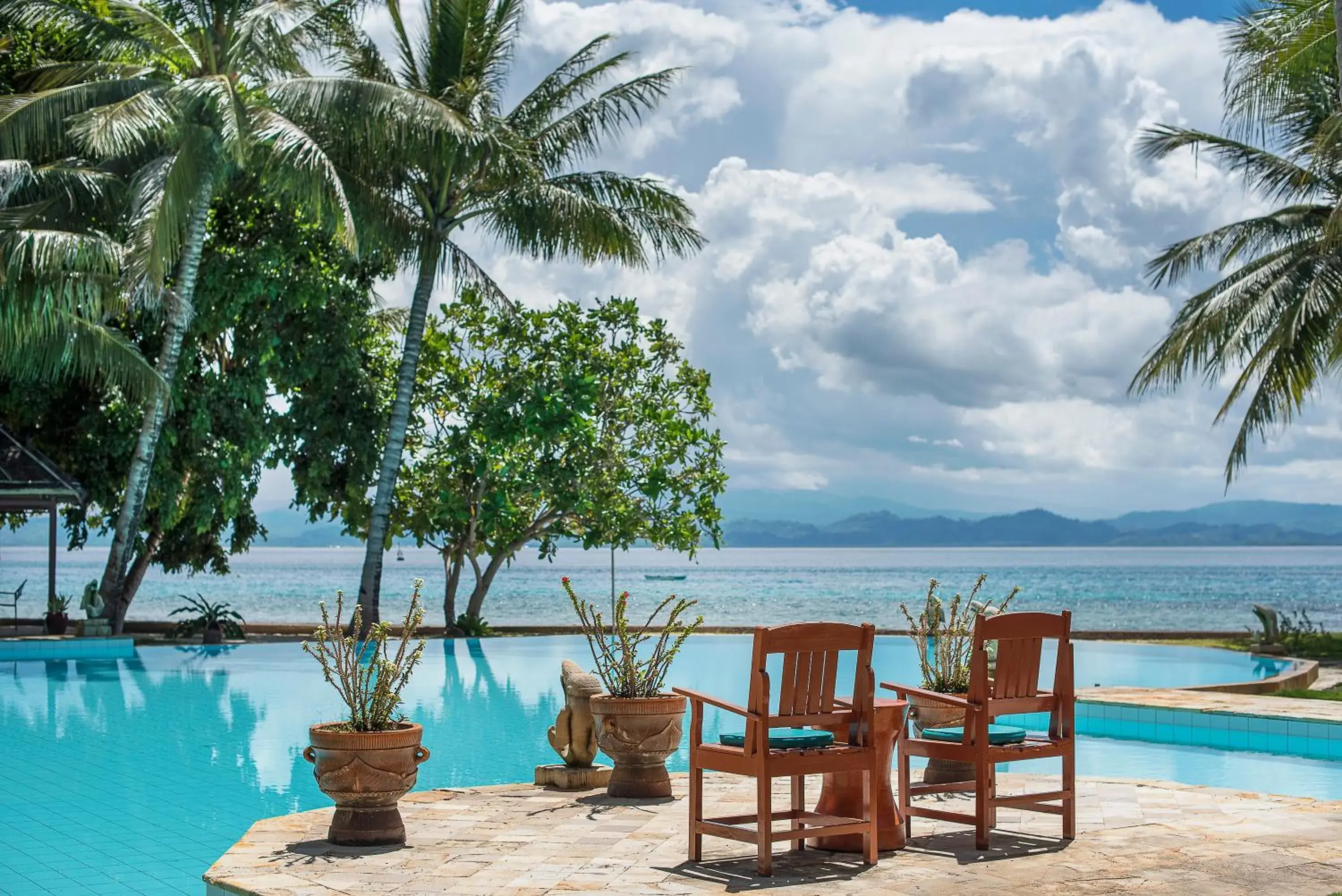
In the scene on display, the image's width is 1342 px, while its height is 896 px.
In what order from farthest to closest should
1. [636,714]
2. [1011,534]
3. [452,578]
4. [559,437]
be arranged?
[1011,534] → [452,578] → [559,437] → [636,714]

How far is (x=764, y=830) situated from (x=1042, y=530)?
162m

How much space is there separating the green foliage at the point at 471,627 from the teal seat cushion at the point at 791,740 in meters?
16.6

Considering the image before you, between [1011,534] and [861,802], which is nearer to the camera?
[861,802]

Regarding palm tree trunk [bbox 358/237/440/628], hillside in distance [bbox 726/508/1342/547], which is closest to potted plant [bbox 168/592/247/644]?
palm tree trunk [bbox 358/237/440/628]

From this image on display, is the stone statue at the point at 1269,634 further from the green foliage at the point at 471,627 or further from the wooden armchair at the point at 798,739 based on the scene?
the wooden armchair at the point at 798,739

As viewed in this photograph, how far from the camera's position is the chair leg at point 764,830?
16.6 feet

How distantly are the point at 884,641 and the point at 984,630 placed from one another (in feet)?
55.9

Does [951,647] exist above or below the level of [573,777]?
above

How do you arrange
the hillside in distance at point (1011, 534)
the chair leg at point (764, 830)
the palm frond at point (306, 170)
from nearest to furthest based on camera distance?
the chair leg at point (764, 830) → the palm frond at point (306, 170) → the hillside in distance at point (1011, 534)

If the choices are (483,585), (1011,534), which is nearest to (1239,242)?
Answer: (483,585)

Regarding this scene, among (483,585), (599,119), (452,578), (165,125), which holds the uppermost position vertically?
(599,119)

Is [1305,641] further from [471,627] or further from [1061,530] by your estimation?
[1061,530]

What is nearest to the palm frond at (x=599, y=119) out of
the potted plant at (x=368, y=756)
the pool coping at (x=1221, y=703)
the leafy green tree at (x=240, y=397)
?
the leafy green tree at (x=240, y=397)

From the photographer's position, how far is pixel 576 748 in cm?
727
